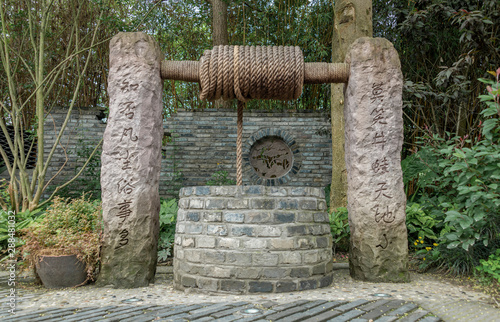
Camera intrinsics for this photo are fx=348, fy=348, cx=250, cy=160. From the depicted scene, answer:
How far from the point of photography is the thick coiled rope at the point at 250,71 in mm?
3096

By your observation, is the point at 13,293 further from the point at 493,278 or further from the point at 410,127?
the point at 410,127

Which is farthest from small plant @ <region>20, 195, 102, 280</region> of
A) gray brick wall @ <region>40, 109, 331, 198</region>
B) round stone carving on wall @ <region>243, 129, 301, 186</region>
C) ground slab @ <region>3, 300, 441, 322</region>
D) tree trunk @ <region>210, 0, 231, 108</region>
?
tree trunk @ <region>210, 0, 231, 108</region>

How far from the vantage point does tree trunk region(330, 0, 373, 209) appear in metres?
4.74

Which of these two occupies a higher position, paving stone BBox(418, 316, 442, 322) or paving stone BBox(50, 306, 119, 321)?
paving stone BBox(50, 306, 119, 321)

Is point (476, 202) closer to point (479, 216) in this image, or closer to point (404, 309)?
point (479, 216)

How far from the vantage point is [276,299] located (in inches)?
100

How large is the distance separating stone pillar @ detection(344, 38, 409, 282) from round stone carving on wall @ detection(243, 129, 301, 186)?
12.4 feet

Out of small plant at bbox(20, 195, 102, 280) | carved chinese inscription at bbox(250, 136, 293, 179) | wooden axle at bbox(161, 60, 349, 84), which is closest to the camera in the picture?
small plant at bbox(20, 195, 102, 280)

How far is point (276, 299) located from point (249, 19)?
6912 mm

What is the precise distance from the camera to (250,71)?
309 centimetres

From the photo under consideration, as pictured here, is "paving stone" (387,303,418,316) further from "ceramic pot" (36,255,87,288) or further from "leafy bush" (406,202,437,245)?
"ceramic pot" (36,255,87,288)

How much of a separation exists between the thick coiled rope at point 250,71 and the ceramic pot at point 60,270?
6.28 ft

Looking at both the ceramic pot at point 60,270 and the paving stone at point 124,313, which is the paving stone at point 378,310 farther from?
the ceramic pot at point 60,270

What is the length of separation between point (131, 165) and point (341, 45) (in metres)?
3.34
